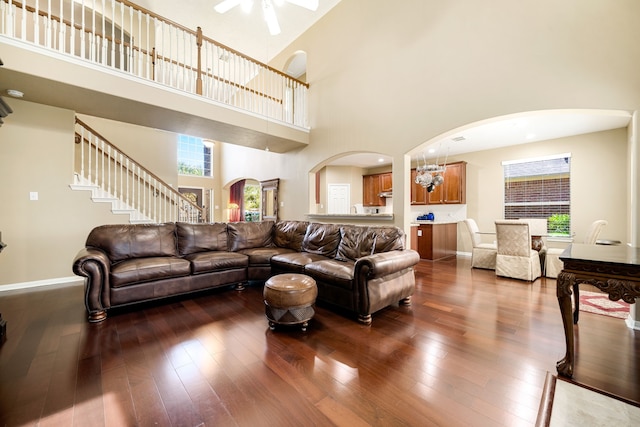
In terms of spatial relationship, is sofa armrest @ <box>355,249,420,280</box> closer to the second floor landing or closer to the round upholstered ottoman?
the round upholstered ottoman

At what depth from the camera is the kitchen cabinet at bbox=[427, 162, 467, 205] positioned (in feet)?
22.2

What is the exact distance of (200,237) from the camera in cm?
393

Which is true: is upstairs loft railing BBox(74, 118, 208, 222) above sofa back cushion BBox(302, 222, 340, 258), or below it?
above

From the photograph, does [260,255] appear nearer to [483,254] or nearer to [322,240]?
[322,240]

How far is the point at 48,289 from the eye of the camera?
3664 mm

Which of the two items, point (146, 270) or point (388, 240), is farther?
point (388, 240)

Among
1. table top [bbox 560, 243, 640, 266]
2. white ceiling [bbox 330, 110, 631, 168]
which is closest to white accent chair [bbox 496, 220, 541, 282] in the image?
white ceiling [bbox 330, 110, 631, 168]

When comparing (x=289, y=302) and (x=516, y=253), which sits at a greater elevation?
(x=516, y=253)

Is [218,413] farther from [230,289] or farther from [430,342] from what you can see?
[230,289]

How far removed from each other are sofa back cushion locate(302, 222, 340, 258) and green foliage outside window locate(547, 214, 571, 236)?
17.0 feet

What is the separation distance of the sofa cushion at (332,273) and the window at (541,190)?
548 cm

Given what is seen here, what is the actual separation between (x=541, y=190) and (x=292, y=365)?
6.77 metres

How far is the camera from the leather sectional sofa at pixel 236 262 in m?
2.63

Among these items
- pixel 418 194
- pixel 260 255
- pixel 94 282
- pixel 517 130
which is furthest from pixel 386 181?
pixel 94 282
